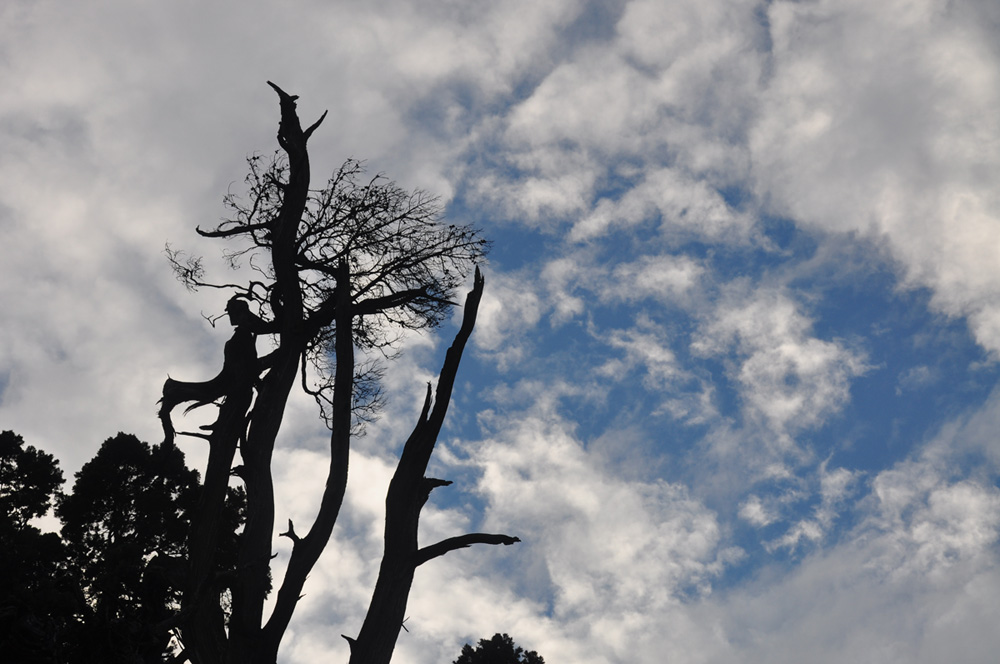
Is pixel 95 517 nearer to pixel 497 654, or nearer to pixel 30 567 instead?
pixel 30 567

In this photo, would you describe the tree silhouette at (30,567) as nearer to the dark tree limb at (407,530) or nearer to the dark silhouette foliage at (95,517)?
the dark silhouette foliage at (95,517)

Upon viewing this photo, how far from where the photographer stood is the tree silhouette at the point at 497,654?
1055 inches

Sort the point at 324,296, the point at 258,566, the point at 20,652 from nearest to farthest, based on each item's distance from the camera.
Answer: the point at 20,652 → the point at 258,566 → the point at 324,296

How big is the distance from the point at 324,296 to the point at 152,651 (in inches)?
195

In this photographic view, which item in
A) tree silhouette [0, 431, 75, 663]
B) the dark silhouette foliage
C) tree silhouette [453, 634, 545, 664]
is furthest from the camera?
tree silhouette [453, 634, 545, 664]

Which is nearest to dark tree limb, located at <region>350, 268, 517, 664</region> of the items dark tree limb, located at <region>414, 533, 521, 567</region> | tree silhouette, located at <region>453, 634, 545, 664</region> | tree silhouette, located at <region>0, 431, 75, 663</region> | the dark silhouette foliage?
dark tree limb, located at <region>414, 533, 521, 567</region>

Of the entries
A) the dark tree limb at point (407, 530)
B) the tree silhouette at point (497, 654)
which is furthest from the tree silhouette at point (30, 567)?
the tree silhouette at point (497, 654)

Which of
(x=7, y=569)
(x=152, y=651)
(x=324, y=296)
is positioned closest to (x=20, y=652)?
(x=152, y=651)

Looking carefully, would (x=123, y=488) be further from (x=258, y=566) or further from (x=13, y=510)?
(x=258, y=566)

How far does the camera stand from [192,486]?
2025 cm

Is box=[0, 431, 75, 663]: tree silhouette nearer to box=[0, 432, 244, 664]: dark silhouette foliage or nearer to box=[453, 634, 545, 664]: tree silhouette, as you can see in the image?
box=[0, 432, 244, 664]: dark silhouette foliage

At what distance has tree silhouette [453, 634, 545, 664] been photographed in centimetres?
2680

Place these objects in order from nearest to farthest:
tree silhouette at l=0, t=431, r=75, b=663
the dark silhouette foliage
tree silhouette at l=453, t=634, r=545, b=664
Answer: tree silhouette at l=0, t=431, r=75, b=663 → the dark silhouette foliage → tree silhouette at l=453, t=634, r=545, b=664

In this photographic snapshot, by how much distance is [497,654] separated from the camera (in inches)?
1059
